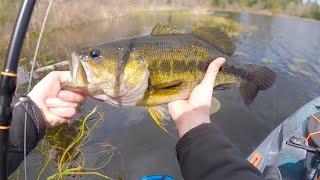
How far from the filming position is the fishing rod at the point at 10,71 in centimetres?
153

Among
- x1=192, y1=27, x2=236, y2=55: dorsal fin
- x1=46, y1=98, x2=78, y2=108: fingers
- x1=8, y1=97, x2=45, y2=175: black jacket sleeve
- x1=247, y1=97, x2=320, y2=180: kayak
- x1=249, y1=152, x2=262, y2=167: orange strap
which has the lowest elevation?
x1=249, y1=152, x2=262, y2=167: orange strap

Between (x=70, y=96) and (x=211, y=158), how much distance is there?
88cm

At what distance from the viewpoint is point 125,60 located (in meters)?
1.95

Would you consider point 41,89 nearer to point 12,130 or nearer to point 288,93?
point 12,130

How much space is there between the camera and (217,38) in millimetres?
2236

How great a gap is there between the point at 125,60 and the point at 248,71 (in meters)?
0.82

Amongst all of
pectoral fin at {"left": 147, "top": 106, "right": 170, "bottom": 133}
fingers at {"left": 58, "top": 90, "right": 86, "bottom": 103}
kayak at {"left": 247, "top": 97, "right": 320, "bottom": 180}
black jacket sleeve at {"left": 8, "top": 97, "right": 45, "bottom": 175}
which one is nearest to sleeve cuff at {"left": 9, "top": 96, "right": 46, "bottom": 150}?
black jacket sleeve at {"left": 8, "top": 97, "right": 45, "bottom": 175}

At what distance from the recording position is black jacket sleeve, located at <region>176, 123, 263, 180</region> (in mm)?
1591

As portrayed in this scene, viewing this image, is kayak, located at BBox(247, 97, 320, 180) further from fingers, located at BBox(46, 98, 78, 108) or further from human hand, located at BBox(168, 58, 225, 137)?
fingers, located at BBox(46, 98, 78, 108)

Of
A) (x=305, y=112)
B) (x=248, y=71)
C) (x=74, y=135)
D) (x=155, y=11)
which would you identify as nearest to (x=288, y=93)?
(x=305, y=112)

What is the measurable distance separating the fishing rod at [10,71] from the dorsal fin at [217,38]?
41.3 inches

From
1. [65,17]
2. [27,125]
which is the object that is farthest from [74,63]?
[65,17]

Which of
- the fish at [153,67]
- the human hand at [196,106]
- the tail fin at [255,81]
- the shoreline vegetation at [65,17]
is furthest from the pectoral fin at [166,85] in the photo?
the shoreline vegetation at [65,17]

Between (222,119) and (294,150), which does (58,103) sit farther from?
(222,119)
